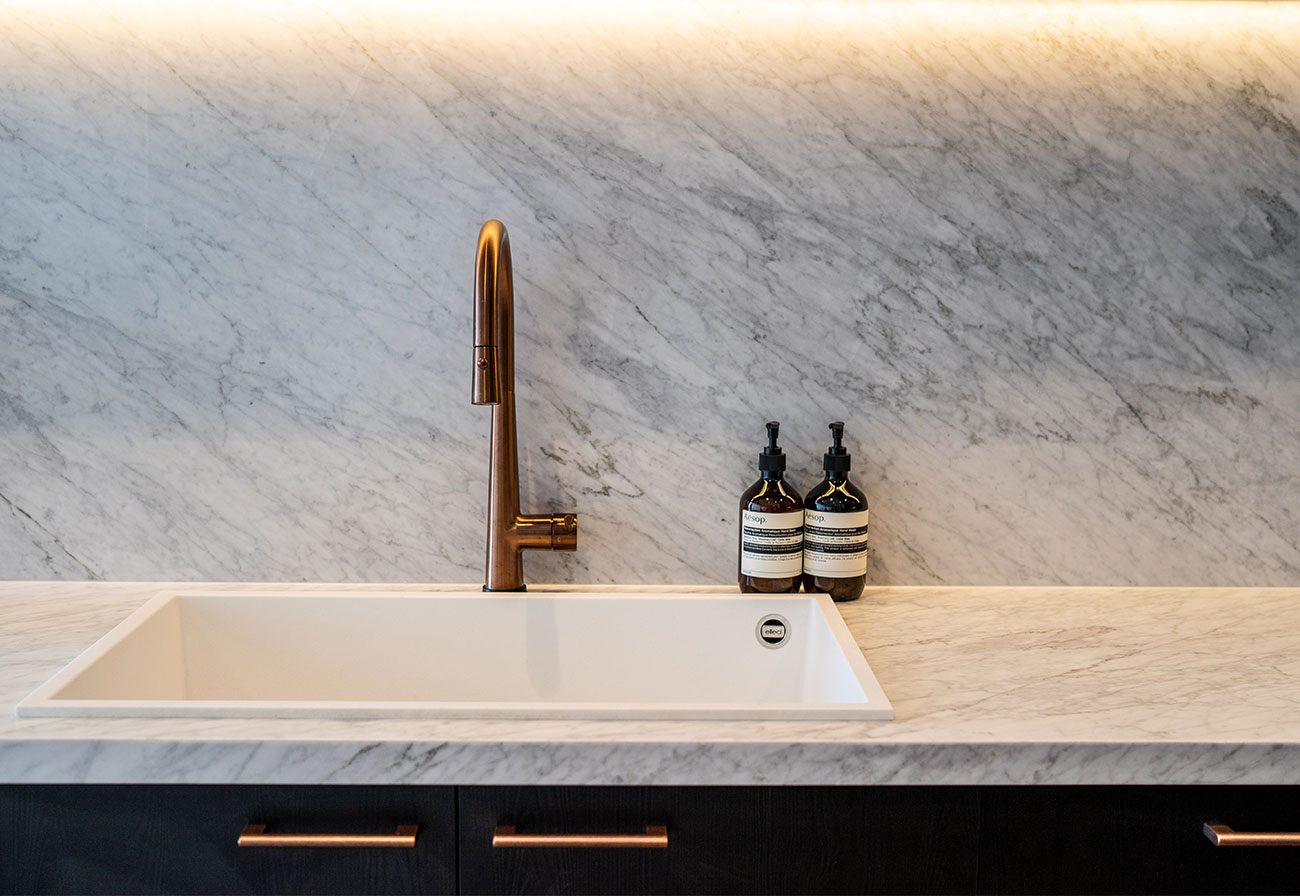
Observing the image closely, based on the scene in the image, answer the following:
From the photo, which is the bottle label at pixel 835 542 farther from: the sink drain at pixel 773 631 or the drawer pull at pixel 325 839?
the drawer pull at pixel 325 839

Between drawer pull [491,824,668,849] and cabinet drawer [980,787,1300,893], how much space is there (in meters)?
0.30

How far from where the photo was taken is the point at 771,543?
1.34 metres

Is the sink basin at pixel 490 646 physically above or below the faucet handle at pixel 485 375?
below

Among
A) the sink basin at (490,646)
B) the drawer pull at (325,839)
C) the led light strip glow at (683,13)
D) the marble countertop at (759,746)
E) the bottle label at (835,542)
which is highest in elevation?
the led light strip glow at (683,13)

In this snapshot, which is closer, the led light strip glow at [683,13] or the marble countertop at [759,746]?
the marble countertop at [759,746]

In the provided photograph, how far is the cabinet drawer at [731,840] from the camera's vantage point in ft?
3.08

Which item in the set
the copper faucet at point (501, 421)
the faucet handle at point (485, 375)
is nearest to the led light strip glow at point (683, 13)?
the copper faucet at point (501, 421)

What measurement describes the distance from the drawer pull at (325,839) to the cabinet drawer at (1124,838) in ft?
1.74

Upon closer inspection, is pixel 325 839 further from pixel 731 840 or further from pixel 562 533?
pixel 562 533

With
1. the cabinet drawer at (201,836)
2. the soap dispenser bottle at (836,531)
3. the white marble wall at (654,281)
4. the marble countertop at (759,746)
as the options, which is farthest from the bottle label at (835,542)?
the cabinet drawer at (201,836)

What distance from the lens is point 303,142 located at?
1.38 metres

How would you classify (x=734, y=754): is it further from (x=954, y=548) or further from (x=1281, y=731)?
(x=954, y=548)

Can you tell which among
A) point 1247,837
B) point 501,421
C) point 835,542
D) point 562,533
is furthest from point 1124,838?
point 501,421

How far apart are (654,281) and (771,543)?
390 millimetres
